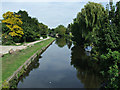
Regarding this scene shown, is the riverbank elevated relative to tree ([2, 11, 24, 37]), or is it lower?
lower

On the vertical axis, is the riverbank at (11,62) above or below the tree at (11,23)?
below

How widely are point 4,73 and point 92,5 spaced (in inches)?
929

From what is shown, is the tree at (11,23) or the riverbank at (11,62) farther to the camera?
the tree at (11,23)

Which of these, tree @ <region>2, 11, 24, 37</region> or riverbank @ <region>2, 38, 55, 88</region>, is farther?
tree @ <region>2, 11, 24, 37</region>

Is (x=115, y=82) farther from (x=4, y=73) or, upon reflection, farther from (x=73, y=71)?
(x=4, y=73)

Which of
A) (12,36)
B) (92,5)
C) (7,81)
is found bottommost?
(7,81)

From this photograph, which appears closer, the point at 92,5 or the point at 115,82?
the point at 115,82

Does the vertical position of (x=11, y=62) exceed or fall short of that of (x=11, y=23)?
it falls short

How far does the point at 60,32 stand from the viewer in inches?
4412

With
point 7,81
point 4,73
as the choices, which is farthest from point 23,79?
point 7,81

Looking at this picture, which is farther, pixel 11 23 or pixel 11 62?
pixel 11 23

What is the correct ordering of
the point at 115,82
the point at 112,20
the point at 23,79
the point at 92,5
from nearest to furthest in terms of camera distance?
the point at 115,82, the point at 112,20, the point at 23,79, the point at 92,5

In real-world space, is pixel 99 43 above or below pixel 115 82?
above

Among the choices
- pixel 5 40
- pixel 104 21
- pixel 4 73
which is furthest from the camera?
pixel 5 40
